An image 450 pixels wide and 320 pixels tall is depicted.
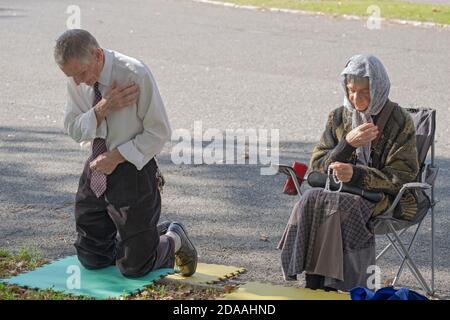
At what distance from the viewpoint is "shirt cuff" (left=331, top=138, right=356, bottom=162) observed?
229 inches

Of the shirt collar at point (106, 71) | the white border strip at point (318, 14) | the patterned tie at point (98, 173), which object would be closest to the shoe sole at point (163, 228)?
the patterned tie at point (98, 173)

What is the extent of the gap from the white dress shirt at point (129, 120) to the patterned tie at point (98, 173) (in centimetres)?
3

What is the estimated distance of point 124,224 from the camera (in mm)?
5867

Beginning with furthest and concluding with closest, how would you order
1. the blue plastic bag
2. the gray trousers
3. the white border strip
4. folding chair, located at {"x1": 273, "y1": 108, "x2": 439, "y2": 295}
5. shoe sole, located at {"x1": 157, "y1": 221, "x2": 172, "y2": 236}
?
the white border strip
shoe sole, located at {"x1": 157, "y1": 221, "x2": 172, "y2": 236}
the gray trousers
folding chair, located at {"x1": 273, "y1": 108, "x2": 439, "y2": 295}
the blue plastic bag

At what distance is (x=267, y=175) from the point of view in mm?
8641

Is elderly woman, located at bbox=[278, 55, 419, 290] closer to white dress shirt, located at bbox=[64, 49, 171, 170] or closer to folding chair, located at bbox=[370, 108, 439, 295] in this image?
folding chair, located at bbox=[370, 108, 439, 295]

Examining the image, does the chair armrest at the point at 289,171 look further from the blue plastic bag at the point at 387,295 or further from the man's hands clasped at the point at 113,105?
the blue plastic bag at the point at 387,295

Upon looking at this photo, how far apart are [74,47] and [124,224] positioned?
41.4 inches

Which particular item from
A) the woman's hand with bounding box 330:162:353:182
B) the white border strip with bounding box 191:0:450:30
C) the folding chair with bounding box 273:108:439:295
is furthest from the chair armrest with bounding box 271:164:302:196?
the white border strip with bounding box 191:0:450:30

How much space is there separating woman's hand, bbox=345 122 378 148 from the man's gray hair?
1507 mm

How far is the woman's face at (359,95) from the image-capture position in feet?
18.9
